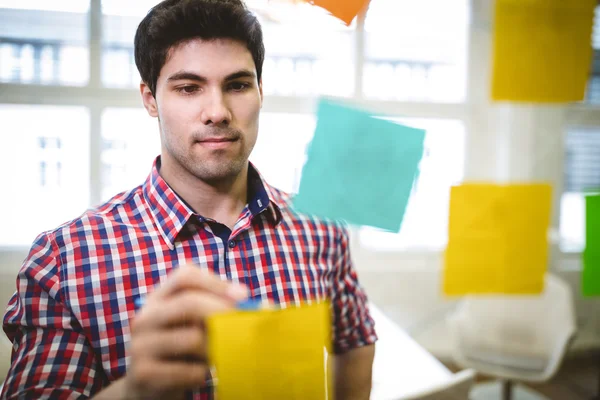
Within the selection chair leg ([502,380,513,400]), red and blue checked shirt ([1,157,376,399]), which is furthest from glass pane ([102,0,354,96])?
chair leg ([502,380,513,400])

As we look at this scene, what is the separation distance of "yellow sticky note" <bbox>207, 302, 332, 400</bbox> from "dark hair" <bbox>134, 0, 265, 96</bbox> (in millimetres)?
258

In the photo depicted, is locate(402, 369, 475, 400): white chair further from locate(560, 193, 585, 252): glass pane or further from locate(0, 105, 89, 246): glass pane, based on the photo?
locate(560, 193, 585, 252): glass pane

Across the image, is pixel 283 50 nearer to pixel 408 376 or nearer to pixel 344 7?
pixel 344 7

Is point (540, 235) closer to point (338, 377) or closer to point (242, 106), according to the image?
point (338, 377)

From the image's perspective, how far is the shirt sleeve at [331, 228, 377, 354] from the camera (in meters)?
0.59

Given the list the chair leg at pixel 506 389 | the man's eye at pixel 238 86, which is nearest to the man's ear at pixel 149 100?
the man's eye at pixel 238 86

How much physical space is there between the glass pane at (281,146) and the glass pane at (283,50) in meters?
0.03

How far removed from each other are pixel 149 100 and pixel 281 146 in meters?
0.16

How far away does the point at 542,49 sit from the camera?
570 millimetres

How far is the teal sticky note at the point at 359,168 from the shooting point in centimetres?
41

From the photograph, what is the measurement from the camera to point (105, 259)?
48 centimetres

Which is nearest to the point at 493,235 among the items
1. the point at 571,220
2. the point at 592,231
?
the point at 592,231

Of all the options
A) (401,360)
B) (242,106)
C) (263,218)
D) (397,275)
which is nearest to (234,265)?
(263,218)

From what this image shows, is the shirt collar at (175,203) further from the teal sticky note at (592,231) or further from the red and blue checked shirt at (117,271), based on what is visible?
the teal sticky note at (592,231)
